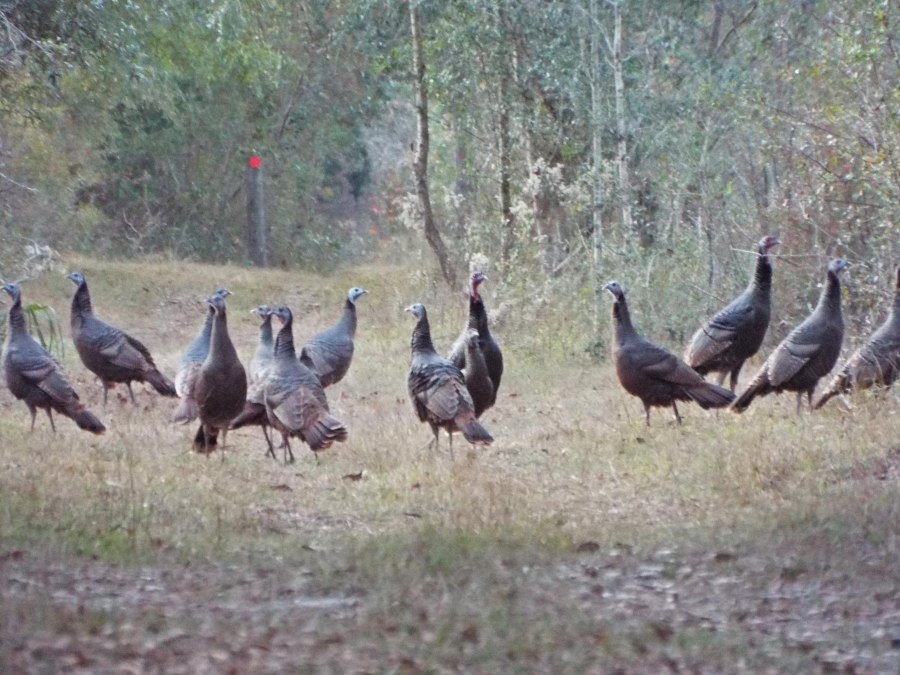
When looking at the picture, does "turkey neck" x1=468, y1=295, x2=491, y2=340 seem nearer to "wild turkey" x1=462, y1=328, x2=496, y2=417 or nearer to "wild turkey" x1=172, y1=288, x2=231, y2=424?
"wild turkey" x1=462, y1=328, x2=496, y2=417

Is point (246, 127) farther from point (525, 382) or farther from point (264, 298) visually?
point (525, 382)

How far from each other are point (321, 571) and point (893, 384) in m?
6.96

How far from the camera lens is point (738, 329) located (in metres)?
14.7

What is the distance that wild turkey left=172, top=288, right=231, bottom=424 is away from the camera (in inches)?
529

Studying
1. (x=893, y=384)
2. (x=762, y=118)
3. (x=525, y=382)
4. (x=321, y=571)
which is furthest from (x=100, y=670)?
(x=762, y=118)

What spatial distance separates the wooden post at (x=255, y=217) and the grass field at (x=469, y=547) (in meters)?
22.8

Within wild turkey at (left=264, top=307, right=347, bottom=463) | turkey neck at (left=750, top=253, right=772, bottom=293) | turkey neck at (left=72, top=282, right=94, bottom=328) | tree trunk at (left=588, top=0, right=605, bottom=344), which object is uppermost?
tree trunk at (left=588, top=0, right=605, bottom=344)

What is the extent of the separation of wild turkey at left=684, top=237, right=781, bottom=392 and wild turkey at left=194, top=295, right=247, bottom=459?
5009mm

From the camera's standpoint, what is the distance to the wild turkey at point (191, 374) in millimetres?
13438

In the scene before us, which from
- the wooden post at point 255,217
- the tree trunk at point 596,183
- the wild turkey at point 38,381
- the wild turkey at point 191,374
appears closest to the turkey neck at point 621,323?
the wild turkey at point 191,374

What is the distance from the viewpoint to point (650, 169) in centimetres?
2284

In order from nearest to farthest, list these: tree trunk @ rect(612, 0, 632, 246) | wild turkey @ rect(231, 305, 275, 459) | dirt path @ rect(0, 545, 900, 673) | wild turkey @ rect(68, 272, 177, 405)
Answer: dirt path @ rect(0, 545, 900, 673) < wild turkey @ rect(231, 305, 275, 459) < wild turkey @ rect(68, 272, 177, 405) < tree trunk @ rect(612, 0, 632, 246)

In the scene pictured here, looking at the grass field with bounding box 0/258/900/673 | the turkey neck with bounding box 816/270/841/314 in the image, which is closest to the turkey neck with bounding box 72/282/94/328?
the grass field with bounding box 0/258/900/673

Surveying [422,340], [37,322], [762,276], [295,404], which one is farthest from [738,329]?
[37,322]
